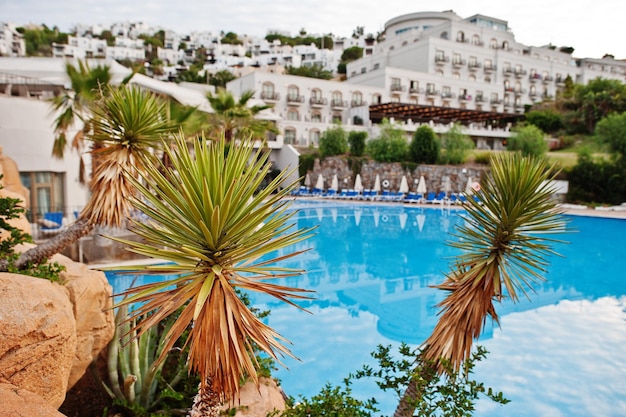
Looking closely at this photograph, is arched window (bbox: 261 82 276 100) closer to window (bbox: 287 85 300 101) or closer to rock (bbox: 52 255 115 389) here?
window (bbox: 287 85 300 101)

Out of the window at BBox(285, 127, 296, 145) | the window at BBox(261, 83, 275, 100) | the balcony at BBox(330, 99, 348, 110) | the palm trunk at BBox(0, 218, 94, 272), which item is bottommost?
the palm trunk at BBox(0, 218, 94, 272)

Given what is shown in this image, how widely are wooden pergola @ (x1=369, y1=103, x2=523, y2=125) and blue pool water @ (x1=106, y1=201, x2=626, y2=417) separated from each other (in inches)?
1027

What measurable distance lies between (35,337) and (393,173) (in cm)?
3084

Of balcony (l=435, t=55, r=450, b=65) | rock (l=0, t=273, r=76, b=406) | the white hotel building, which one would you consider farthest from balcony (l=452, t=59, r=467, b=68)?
rock (l=0, t=273, r=76, b=406)

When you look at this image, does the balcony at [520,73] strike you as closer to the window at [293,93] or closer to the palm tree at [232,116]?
the window at [293,93]

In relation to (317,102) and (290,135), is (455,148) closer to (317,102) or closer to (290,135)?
(290,135)

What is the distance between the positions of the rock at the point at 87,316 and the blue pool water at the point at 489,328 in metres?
2.89

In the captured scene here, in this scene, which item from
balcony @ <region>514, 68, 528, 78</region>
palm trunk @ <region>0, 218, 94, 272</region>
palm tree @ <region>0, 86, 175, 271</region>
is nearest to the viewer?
palm trunk @ <region>0, 218, 94, 272</region>

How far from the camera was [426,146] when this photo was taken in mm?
32406

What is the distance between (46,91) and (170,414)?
56.4 ft

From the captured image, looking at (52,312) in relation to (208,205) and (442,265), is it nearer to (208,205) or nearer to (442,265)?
(208,205)

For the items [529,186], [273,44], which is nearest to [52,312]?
[529,186]

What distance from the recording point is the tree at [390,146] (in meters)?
32.8

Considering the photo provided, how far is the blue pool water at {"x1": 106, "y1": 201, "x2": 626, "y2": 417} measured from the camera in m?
6.43
